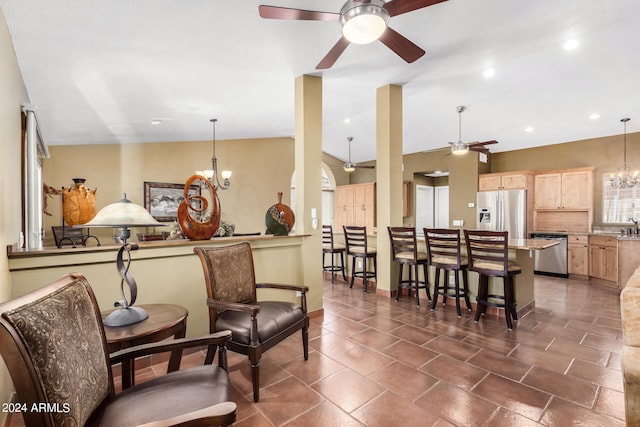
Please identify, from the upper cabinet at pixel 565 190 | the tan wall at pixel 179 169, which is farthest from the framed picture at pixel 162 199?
the upper cabinet at pixel 565 190

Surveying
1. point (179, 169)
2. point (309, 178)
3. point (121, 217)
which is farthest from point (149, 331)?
point (179, 169)

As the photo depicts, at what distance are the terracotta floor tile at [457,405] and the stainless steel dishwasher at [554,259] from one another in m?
4.99

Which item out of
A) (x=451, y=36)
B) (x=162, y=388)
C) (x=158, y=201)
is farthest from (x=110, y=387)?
(x=158, y=201)

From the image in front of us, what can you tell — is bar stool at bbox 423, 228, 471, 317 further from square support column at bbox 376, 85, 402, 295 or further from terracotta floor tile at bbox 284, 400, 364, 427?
terracotta floor tile at bbox 284, 400, 364, 427

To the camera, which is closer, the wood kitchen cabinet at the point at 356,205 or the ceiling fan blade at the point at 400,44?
the ceiling fan blade at the point at 400,44

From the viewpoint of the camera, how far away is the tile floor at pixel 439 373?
5.92ft

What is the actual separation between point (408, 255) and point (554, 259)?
371cm

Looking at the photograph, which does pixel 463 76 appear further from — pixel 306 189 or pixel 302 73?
pixel 306 189

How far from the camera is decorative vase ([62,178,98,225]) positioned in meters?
2.48

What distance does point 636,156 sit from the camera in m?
5.47

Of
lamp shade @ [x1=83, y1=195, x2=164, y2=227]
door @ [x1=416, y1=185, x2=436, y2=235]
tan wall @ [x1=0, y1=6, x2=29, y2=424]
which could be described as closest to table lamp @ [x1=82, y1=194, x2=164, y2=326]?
lamp shade @ [x1=83, y1=195, x2=164, y2=227]

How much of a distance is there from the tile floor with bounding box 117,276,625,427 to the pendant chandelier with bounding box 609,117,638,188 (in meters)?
3.11

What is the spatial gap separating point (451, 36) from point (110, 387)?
3.88m

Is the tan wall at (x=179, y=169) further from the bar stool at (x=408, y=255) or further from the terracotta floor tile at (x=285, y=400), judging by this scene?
the terracotta floor tile at (x=285, y=400)
